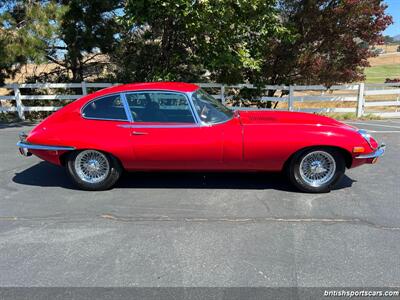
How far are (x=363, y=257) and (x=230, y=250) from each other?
1.20m

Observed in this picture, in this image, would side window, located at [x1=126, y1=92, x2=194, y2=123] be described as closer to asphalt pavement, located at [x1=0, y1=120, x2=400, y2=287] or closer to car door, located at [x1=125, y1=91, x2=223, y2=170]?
car door, located at [x1=125, y1=91, x2=223, y2=170]

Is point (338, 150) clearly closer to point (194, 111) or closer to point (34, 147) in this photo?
point (194, 111)

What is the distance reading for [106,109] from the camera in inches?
193

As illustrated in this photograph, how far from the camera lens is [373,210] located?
165 inches

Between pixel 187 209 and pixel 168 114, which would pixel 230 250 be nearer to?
pixel 187 209

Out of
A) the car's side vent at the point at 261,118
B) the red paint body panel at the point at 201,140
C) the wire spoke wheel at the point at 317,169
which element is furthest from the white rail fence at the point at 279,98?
the wire spoke wheel at the point at 317,169

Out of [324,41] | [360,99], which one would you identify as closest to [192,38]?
[324,41]

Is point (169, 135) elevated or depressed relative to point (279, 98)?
elevated

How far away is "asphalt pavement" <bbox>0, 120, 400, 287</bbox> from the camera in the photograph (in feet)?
9.91

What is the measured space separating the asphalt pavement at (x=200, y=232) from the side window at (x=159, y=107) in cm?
99

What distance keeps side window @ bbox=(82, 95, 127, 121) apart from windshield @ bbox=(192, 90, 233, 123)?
100 centimetres

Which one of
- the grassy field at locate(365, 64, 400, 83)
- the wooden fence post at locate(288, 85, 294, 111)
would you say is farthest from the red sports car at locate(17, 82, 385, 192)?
the grassy field at locate(365, 64, 400, 83)

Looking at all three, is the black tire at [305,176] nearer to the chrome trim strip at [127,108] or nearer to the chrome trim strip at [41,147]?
the chrome trim strip at [127,108]

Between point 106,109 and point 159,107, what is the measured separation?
2.41 ft
